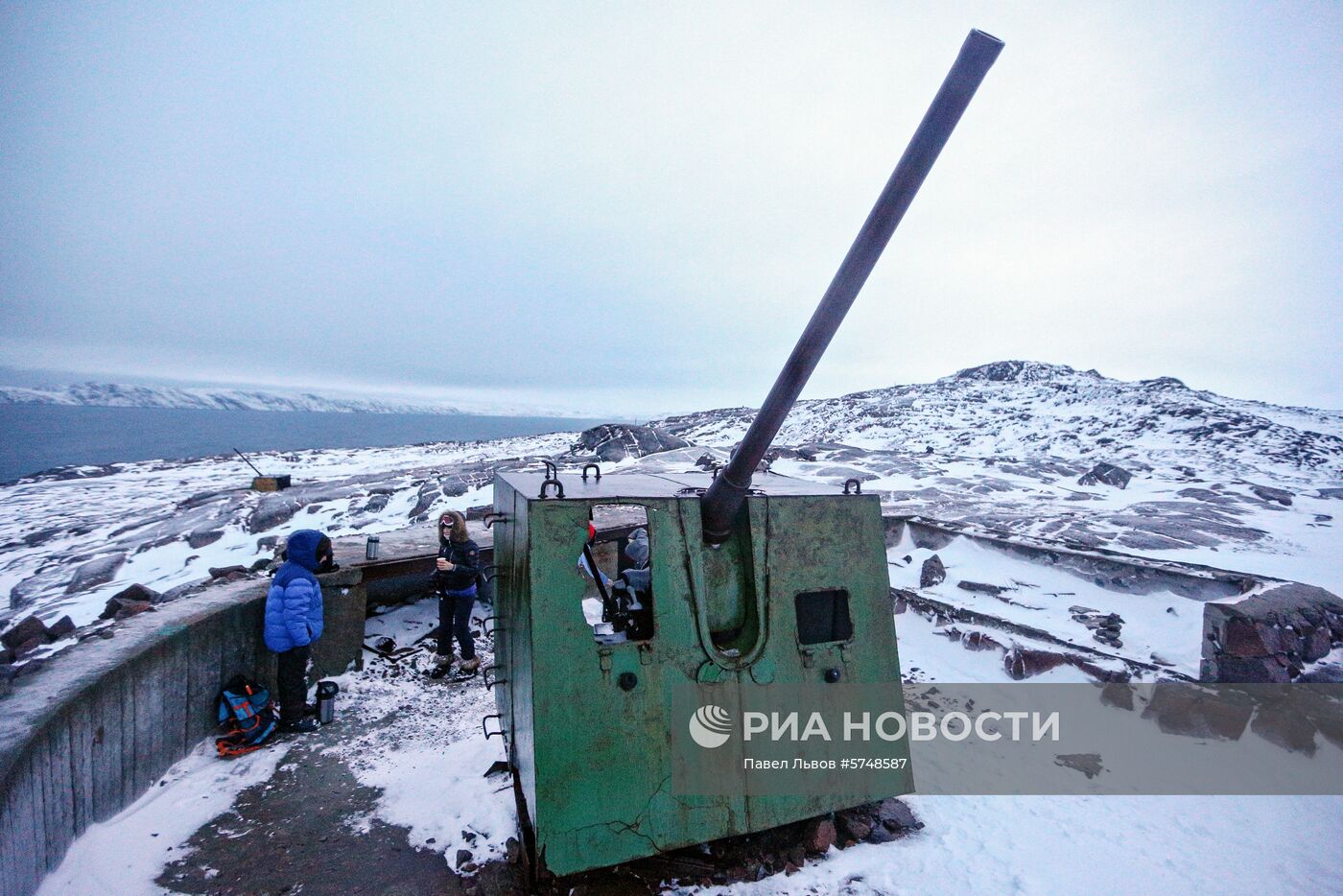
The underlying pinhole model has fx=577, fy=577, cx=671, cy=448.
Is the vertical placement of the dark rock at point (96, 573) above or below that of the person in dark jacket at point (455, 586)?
below

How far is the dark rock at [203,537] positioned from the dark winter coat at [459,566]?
422 inches

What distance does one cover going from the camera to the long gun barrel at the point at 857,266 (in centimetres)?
261

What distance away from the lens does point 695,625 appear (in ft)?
11.2

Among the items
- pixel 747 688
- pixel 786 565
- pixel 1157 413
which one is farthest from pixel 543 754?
pixel 1157 413

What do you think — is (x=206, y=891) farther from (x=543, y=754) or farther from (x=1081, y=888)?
(x=1081, y=888)

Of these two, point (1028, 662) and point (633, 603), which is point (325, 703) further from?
point (1028, 662)

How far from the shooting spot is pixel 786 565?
11.9 ft

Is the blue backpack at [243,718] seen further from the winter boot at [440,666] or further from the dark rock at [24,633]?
the dark rock at [24,633]

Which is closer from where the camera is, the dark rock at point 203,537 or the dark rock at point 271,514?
the dark rock at point 203,537

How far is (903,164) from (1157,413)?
27.5m

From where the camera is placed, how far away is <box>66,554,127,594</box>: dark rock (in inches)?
448

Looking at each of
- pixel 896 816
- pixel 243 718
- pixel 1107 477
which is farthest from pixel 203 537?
pixel 1107 477

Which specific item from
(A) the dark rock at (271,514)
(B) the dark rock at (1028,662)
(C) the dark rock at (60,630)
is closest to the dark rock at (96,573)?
(A) the dark rock at (271,514)

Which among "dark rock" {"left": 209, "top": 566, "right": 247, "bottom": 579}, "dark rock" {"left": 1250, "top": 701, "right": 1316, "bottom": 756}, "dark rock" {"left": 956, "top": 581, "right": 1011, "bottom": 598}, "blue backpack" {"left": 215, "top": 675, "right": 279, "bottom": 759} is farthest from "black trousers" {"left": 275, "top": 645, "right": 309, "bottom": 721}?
"dark rock" {"left": 1250, "top": 701, "right": 1316, "bottom": 756}
